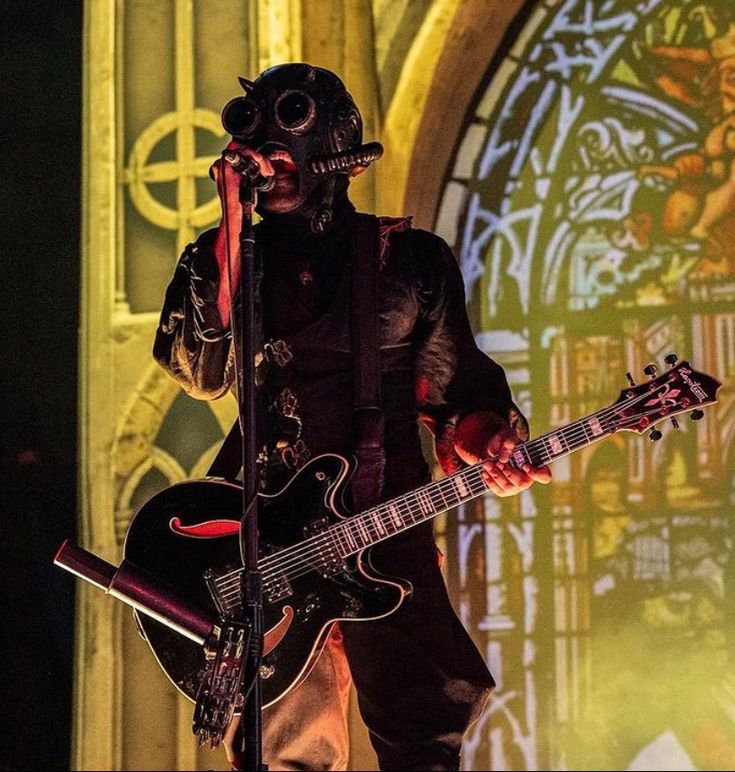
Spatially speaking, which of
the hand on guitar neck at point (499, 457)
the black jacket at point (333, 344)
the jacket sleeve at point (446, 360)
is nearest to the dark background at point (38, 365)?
the black jacket at point (333, 344)

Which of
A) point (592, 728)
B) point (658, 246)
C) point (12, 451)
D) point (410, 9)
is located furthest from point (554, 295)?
point (12, 451)

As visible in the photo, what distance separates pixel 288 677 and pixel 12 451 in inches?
80.6

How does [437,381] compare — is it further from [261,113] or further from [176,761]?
[176,761]

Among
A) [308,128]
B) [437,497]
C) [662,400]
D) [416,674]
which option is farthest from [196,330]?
[662,400]

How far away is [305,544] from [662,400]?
0.74 metres

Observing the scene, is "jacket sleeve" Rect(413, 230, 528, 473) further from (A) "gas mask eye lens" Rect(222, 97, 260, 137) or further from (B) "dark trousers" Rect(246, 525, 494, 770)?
(A) "gas mask eye lens" Rect(222, 97, 260, 137)

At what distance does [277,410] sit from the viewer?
10.2ft

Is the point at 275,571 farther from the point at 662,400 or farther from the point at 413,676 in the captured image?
the point at 662,400

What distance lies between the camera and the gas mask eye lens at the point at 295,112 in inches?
118

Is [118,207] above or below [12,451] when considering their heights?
above

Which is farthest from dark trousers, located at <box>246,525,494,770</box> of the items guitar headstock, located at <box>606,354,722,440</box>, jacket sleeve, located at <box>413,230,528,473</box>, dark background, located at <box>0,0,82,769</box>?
dark background, located at <box>0,0,82,769</box>

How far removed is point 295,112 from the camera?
2.99 metres

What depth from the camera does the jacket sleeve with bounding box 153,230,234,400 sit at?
3102mm

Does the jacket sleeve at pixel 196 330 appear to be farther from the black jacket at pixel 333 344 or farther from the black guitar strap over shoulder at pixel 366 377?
the black guitar strap over shoulder at pixel 366 377
